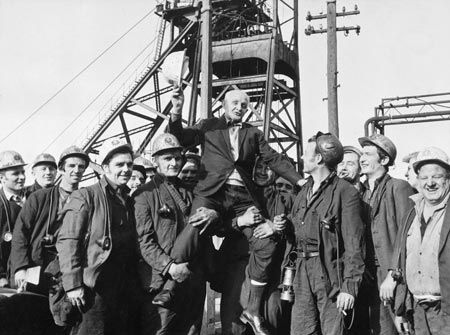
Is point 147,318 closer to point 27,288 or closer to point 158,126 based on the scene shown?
point 27,288

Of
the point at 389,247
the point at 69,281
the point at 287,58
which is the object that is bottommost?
the point at 69,281

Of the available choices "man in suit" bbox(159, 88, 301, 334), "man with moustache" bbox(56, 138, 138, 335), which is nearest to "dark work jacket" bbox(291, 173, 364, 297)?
"man in suit" bbox(159, 88, 301, 334)

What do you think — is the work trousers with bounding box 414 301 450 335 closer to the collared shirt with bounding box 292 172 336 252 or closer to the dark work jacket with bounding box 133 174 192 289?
the collared shirt with bounding box 292 172 336 252

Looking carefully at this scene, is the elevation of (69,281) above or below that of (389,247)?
below

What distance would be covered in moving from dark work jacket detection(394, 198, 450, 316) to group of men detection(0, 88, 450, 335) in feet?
0.04

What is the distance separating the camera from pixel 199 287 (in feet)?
18.7

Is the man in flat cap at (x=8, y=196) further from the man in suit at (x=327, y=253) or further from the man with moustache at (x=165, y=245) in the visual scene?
the man in suit at (x=327, y=253)

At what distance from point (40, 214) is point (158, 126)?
21.6 metres

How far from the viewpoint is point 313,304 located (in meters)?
5.14

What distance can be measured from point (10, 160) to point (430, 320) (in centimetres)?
513

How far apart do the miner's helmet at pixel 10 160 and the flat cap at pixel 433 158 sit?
4.73 metres

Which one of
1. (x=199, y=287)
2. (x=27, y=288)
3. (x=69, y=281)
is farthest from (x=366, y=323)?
(x=27, y=288)

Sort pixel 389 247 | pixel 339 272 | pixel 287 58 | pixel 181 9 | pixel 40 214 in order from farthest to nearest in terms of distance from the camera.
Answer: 1. pixel 181 9
2. pixel 287 58
3. pixel 40 214
4. pixel 389 247
5. pixel 339 272

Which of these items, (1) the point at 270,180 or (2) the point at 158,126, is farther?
(2) the point at 158,126
